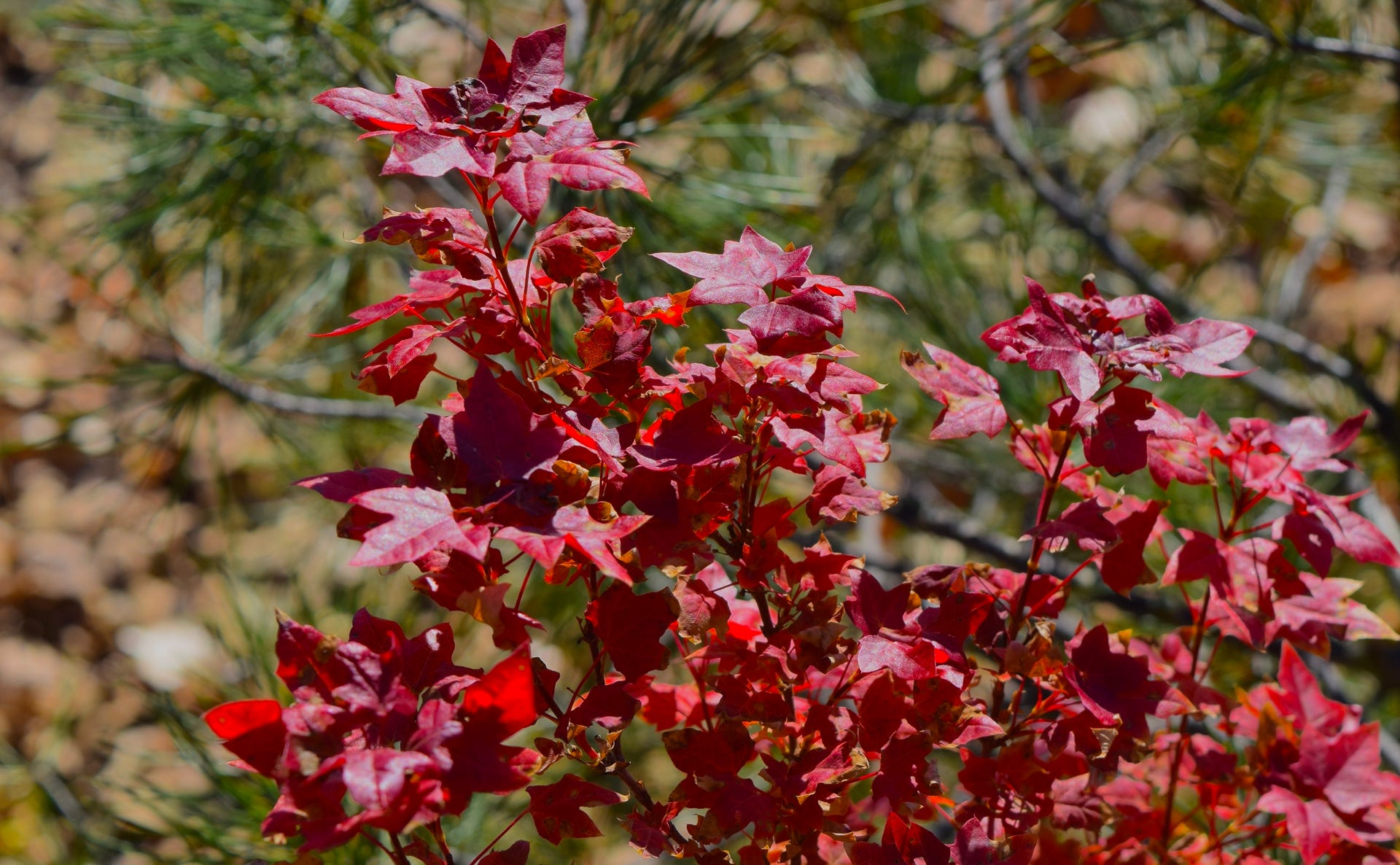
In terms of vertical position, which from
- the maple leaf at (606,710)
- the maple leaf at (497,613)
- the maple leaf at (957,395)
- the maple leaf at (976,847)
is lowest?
the maple leaf at (976,847)

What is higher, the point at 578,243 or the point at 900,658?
the point at 578,243

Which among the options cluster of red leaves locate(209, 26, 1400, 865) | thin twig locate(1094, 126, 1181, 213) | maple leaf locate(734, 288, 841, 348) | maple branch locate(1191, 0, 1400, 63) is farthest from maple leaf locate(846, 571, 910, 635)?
thin twig locate(1094, 126, 1181, 213)

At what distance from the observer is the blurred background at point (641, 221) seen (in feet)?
2.61

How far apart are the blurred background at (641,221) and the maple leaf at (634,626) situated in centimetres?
34

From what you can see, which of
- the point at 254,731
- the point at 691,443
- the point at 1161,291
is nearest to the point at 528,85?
the point at 691,443

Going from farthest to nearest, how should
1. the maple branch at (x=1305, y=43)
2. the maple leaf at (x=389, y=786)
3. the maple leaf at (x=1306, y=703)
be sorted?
the maple branch at (x=1305, y=43) → the maple leaf at (x=1306, y=703) → the maple leaf at (x=389, y=786)

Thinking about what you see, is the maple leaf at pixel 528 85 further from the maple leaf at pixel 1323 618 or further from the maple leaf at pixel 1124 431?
the maple leaf at pixel 1323 618

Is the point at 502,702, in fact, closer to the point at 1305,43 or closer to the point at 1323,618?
the point at 1323,618

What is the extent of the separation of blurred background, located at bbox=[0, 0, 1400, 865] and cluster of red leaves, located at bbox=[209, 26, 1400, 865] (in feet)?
1.05

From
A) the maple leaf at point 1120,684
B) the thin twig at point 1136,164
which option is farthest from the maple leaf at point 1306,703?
the thin twig at point 1136,164

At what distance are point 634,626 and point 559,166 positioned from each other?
18 centimetres

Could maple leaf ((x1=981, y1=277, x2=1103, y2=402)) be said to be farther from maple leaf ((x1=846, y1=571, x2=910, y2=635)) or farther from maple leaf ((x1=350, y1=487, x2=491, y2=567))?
maple leaf ((x1=350, y1=487, x2=491, y2=567))

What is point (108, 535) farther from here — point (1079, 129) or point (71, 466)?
point (1079, 129)

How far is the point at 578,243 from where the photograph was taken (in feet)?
1.30
